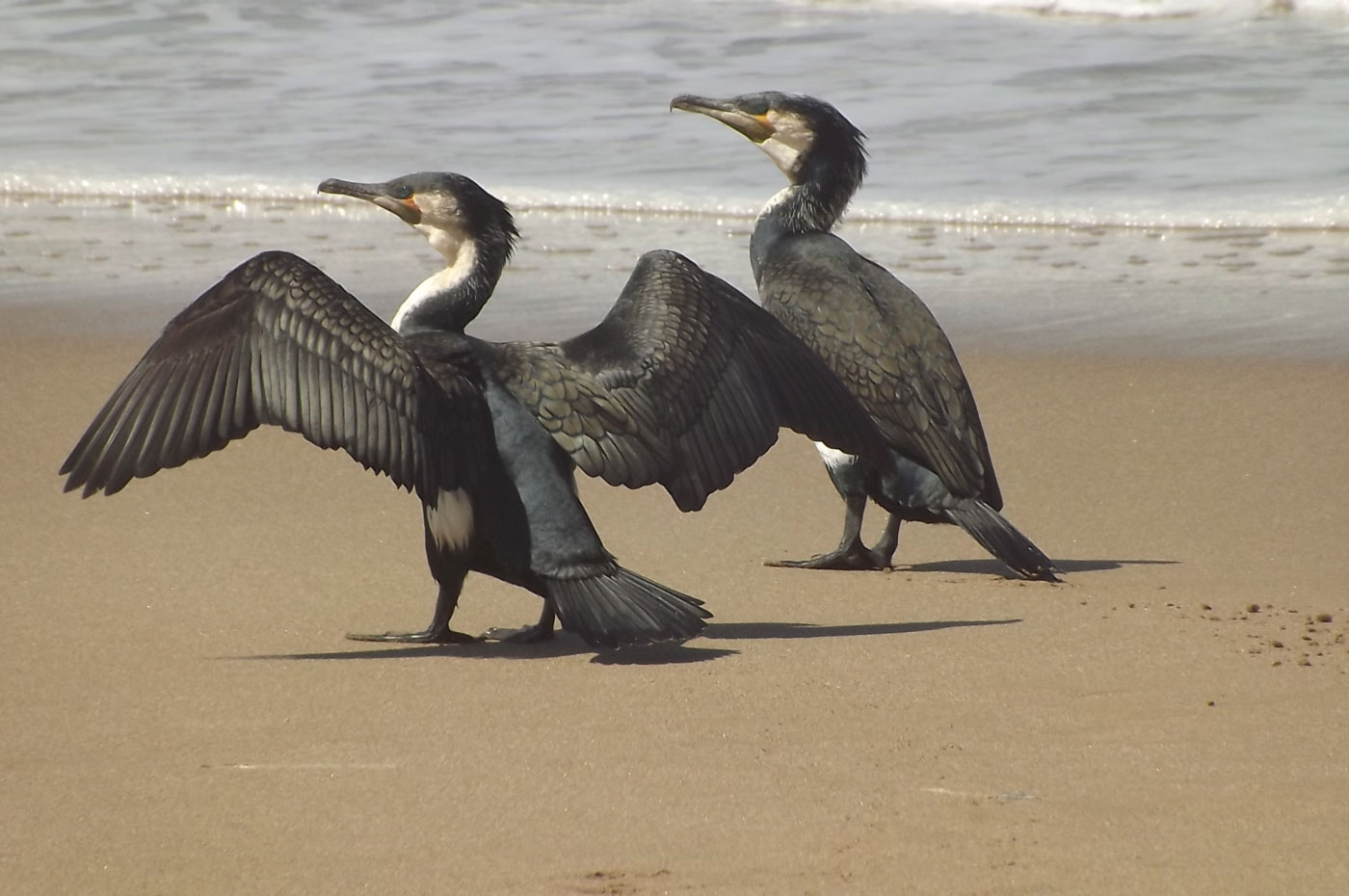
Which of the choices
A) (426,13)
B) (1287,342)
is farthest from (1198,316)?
(426,13)

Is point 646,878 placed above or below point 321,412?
below

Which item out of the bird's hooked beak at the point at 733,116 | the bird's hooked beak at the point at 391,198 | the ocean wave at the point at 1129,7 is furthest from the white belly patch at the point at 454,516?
the ocean wave at the point at 1129,7

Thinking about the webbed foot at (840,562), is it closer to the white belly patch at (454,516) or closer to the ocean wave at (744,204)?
the white belly patch at (454,516)

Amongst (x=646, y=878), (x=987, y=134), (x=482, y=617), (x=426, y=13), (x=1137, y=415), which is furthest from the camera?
(x=426, y=13)

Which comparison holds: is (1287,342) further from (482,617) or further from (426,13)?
(426,13)

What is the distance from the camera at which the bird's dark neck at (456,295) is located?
17.1ft

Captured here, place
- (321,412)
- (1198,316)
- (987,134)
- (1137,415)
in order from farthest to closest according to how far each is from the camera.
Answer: (987,134)
(1198,316)
(1137,415)
(321,412)

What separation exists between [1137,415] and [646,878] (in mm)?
4640

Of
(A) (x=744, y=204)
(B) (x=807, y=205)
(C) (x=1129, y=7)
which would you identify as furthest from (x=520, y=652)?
(C) (x=1129, y=7)

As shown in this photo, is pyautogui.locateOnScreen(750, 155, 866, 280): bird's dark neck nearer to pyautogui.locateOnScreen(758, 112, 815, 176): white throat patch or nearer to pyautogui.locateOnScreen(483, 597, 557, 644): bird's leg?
pyautogui.locateOnScreen(758, 112, 815, 176): white throat patch

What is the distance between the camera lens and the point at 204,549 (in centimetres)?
600

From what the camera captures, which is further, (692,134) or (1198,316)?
(692,134)

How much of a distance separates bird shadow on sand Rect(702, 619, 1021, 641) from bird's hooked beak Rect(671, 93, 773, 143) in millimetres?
2336

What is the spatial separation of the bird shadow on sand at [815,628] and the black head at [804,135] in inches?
80.8
